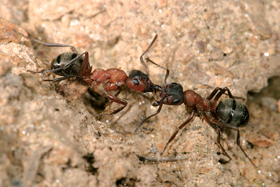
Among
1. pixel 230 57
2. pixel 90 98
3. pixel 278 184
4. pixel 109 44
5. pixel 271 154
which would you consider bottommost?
pixel 278 184

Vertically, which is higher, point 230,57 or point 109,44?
point 109,44

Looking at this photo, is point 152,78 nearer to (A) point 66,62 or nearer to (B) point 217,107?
(B) point 217,107

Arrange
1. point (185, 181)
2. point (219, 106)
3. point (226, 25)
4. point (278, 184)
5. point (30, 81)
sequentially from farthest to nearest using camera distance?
point (226, 25) < point (219, 106) < point (278, 184) < point (185, 181) < point (30, 81)

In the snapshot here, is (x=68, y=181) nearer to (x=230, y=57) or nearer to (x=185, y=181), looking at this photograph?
(x=185, y=181)

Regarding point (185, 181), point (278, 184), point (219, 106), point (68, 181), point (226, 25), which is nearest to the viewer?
point (68, 181)

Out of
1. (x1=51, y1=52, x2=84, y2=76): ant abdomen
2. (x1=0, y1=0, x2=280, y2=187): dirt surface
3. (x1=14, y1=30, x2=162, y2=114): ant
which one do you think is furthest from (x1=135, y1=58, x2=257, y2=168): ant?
(x1=51, y1=52, x2=84, y2=76): ant abdomen

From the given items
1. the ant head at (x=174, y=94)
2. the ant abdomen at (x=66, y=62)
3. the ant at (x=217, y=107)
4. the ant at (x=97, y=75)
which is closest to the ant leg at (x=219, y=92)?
the ant at (x=217, y=107)

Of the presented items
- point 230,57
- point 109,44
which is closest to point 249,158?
point 230,57

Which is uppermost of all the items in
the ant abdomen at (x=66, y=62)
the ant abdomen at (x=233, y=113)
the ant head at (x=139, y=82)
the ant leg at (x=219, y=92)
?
the ant abdomen at (x=66, y=62)

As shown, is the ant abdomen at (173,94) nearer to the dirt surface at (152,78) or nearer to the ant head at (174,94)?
the ant head at (174,94)
